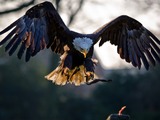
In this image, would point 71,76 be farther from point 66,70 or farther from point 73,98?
point 73,98

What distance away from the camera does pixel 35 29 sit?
32.2 feet

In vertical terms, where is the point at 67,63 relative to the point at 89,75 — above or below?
above

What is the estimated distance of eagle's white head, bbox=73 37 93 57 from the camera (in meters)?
9.84

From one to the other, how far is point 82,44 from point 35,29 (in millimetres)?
708

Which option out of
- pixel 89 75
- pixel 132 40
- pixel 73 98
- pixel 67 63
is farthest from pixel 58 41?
pixel 73 98

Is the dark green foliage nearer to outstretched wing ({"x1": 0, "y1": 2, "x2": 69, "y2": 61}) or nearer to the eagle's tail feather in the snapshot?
the eagle's tail feather

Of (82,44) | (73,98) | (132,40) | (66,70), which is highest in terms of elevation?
(132,40)

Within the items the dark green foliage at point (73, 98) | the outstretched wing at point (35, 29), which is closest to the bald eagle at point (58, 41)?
the outstretched wing at point (35, 29)

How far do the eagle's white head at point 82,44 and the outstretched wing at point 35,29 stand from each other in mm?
238

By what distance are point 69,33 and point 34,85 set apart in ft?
48.6

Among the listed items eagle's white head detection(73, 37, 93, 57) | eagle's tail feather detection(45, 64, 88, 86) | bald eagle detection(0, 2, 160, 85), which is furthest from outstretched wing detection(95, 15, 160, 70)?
eagle's tail feather detection(45, 64, 88, 86)

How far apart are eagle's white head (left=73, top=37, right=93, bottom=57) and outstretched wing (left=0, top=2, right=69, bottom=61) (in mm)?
238

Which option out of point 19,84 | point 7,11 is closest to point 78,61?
point 7,11

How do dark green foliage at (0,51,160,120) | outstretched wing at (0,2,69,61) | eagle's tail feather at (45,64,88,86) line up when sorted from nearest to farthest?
outstretched wing at (0,2,69,61)
eagle's tail feather at (45,64,88,86)
dark green foliage at (0,51,160,120)
